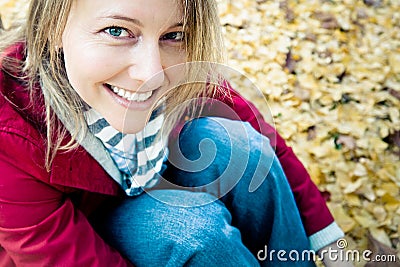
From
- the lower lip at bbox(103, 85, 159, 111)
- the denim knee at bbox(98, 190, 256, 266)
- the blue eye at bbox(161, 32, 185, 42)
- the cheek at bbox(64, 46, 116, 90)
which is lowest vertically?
the denim knee at bbox(98, 190, 256, 266)

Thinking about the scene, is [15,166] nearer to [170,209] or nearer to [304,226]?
[170,209]

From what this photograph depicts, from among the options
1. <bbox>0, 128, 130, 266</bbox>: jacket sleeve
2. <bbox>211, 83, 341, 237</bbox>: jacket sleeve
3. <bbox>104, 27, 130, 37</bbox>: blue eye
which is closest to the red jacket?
<bbox>0, 128, 130, 266</bbox>: jacket sleeve

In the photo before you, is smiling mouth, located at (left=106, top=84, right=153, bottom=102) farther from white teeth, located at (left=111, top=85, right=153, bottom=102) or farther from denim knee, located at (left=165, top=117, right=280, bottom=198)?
denim knee, located at (left=165, top=117, right=280, bottom=198)

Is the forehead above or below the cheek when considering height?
above

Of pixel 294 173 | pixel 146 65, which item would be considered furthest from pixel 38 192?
pixel 294 173

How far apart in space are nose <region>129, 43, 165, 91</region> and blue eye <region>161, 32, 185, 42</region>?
A: 0.04 m

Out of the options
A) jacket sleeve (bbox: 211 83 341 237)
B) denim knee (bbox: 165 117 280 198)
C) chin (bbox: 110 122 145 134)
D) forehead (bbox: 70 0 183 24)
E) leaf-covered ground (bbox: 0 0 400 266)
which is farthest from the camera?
leaf-covered ground (bbox: 0 0 400 266)

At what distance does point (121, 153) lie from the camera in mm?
1079

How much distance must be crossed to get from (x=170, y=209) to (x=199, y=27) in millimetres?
366

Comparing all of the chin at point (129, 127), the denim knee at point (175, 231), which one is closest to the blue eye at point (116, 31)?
the chin at point (129, 127)

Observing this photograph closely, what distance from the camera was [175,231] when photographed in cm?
103

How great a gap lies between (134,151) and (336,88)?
3.53ft

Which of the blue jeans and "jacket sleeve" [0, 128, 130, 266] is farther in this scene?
the blue jeans

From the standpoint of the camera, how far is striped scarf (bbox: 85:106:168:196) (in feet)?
3.41
